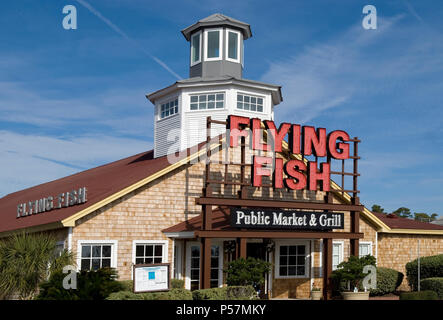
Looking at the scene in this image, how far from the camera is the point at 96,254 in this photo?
80.9 ft

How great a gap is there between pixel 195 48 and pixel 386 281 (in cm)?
1649

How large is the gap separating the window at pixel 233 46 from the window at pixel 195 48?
164cm

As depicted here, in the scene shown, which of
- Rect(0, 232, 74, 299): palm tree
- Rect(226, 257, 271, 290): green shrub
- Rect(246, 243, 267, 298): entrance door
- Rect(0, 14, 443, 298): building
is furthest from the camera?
Rect(246, 243, 267, 298): entrance door

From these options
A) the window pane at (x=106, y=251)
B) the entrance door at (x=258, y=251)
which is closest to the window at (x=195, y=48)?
the entrance door at (x=258, y=251)

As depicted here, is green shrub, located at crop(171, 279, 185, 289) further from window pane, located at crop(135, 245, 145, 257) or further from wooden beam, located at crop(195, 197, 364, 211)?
wooden beam, located at crop(195, 197, 364, 211)

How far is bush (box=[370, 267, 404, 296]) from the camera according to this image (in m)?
29.6

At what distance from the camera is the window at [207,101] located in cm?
3150

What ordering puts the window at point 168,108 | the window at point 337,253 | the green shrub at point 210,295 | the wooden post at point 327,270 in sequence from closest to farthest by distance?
→ the green shrub at point 210,295 < the wooden post at point 327,270 < the window at point 337,253 < the window at point 168,108

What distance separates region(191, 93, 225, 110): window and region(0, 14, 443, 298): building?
5cm

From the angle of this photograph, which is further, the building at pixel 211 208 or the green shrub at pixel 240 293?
the building at pixel 211 208

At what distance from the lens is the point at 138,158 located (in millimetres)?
37031

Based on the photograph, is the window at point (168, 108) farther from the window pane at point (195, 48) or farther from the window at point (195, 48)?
the window pane at point (195, 48)

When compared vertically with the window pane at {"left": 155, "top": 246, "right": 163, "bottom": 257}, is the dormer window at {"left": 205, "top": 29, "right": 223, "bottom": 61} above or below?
above

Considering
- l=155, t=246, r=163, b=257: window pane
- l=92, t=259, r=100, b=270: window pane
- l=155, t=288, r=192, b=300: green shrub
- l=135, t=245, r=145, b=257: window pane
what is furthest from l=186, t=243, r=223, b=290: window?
l=155, t=288, r=192, b=300: green shrub
